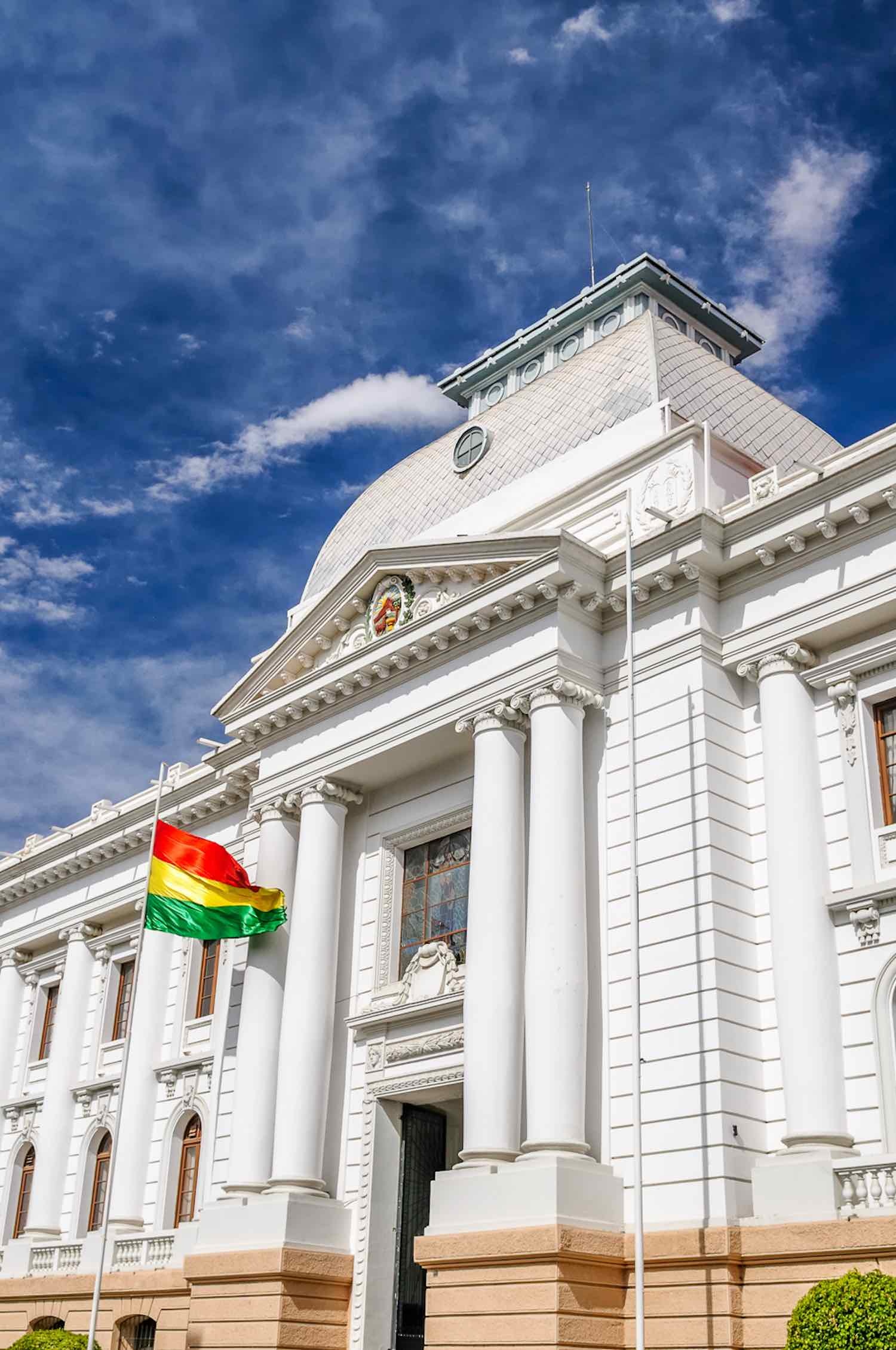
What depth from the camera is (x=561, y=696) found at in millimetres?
22453

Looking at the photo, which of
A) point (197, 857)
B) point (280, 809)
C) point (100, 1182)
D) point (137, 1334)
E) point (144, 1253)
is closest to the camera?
point (197, 857)

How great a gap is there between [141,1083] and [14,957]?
8.66 metres

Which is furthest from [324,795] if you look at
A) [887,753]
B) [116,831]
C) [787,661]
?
[887,753]

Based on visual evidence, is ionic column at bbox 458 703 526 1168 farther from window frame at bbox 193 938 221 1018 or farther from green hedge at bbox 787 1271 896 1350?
window frame at bbox 193 938 221 1018

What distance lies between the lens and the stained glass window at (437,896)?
2469 cm

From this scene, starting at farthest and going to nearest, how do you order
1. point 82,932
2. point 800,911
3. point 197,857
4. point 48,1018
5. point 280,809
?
point 48,1018 < point 82,932 < point 280,809 < point 197,857 < point 800,911

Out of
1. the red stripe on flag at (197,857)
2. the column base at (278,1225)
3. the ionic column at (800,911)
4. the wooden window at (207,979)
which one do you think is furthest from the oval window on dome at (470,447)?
the column base at (278,1225)

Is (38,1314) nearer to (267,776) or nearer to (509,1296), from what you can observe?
(267,776)

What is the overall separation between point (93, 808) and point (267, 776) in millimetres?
10696

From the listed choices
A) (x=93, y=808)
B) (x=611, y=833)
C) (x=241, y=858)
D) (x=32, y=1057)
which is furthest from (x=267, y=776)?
(x=32, y=1057)

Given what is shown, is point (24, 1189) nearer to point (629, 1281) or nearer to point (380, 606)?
point (380, 606)

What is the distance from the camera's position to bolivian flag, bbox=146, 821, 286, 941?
25.8 meters

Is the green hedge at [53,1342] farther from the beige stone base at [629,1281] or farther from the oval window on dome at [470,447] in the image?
the oval window on dome at [470,447]

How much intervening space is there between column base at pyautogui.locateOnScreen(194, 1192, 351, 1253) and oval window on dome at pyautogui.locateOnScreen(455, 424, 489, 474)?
623 inches
